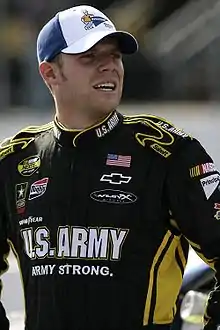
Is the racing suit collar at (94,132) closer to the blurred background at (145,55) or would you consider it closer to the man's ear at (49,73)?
the man's ear at (49,73)

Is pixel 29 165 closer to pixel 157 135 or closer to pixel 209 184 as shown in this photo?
pixel 157 135

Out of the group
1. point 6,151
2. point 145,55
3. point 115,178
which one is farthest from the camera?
point 145,55

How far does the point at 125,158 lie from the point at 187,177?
217 mm

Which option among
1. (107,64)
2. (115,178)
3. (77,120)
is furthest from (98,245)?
(107,64)

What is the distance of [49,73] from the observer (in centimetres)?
315

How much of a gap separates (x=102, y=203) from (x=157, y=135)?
0.27 m

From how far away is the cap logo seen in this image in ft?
10.1

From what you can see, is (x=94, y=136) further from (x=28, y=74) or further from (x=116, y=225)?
(x=28, y=74)

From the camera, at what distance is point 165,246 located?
2924 mm

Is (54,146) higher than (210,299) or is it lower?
higher

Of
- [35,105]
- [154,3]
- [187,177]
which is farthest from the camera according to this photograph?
[154,3]

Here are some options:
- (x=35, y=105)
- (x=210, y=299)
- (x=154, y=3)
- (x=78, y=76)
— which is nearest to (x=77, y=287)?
(x=210, y=299)

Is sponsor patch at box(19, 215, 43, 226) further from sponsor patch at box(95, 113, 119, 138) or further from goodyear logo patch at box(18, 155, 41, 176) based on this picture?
sponsor patch at box(95, 113, 119, 138)

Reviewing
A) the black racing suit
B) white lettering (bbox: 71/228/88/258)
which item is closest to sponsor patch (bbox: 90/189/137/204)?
the black racing suit
